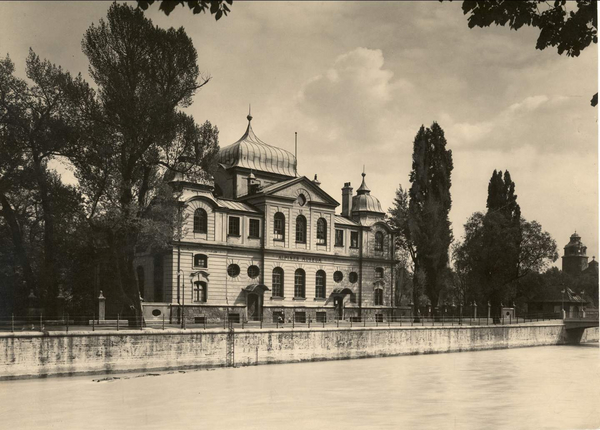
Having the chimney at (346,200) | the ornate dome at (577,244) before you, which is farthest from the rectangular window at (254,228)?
the ornate dome at (577,244)

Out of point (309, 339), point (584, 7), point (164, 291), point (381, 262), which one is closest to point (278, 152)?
point (381, 262)

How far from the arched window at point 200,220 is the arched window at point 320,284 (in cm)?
1018

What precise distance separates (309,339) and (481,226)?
22.7 m

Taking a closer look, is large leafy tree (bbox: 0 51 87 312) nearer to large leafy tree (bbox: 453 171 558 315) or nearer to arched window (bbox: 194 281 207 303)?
arched window (bbox: 194 281 207 303)

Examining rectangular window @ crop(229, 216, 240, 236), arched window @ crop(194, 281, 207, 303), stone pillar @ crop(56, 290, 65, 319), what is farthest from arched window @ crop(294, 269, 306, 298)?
stone pillar @ crop(56, 290, 65, 319)

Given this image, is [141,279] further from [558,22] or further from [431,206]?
[558,22]

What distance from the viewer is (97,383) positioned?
1067 inches

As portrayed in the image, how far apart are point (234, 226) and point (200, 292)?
17.6ft

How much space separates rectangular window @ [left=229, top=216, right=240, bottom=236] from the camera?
47.5 m

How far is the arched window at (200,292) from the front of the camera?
44.4 meters

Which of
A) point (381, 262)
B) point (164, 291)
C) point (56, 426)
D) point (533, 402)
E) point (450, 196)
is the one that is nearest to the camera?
point (56, 426)

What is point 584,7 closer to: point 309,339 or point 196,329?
point 196,329

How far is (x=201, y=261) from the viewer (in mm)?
45281

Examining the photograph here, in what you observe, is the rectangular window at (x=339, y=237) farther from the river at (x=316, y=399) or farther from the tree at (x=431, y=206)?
the river at (x=316, y=399)
